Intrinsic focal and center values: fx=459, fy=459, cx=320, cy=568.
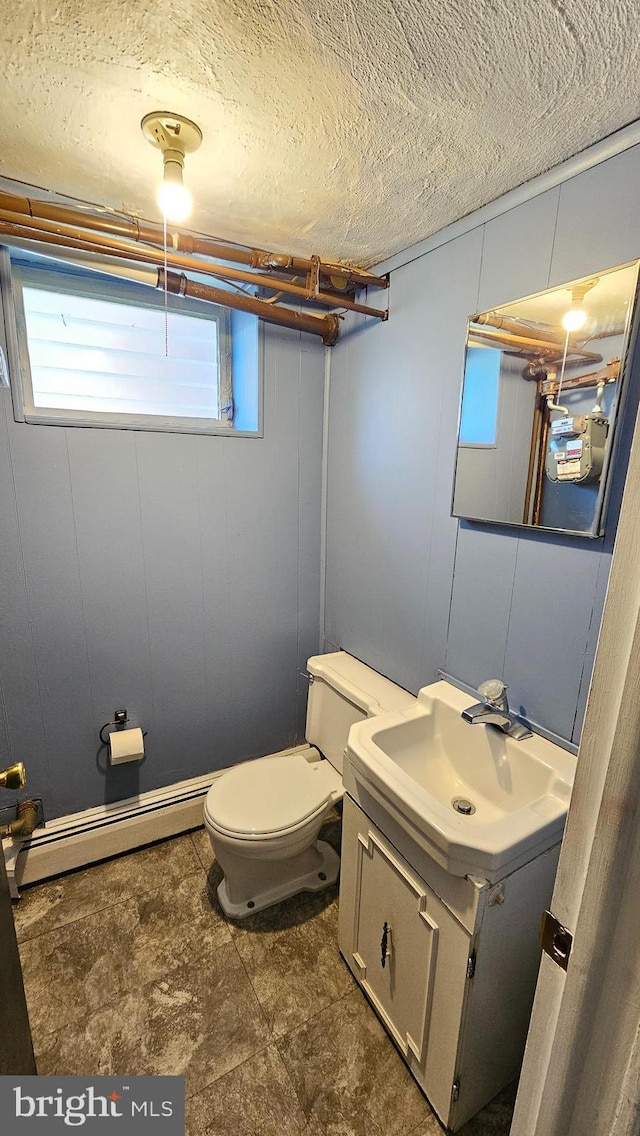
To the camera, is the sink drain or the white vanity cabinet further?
the sink drain

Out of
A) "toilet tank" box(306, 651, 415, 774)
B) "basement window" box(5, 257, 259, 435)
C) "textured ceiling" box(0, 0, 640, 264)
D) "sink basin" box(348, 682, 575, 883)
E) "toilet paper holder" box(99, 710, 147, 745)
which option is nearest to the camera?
"textured ceiling" box(0, 0, 640, 264)

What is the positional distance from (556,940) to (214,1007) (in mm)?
1320

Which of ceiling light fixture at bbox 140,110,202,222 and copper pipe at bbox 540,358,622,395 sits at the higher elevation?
ceiling light fixture at bbox 140,110,202,222

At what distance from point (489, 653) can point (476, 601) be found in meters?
0.16

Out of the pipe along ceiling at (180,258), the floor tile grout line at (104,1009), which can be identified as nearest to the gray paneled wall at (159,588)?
the pipe along ceiling at (180,258)

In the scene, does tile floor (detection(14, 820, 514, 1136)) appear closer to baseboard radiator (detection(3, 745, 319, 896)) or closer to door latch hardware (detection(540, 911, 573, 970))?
baseboard radiator (detection(3, 745, 319, 896))

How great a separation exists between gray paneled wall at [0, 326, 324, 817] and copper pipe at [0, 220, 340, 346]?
106mm

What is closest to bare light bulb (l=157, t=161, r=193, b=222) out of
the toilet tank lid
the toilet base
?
the toilet tank lid

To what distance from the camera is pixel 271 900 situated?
165 centimetres

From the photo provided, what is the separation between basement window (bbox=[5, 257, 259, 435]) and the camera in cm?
159

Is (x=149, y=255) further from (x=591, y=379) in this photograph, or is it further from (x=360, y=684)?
(x=360, y=684)

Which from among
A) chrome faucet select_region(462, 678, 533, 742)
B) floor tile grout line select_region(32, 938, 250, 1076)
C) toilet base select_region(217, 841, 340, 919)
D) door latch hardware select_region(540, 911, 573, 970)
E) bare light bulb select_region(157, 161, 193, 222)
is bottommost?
floor tile grout line select_region(32, 938, 250, 1076)

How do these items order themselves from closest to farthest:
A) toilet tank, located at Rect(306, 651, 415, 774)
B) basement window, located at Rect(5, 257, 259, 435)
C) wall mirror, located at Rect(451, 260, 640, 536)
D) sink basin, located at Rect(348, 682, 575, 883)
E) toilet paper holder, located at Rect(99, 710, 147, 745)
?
sink basin, located at Rect(348, 682, 575, 883) < wall mirror, located at Rect(451, 260, 640, 536) < basement window, located at Rect(5, 257, 259, 435) < toilet tank, located at Rect(306, 651, 415, 774) < toilet paper holder, located at Rect(99, 710, 147, 745)

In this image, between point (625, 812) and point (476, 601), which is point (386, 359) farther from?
point (625, 812)
